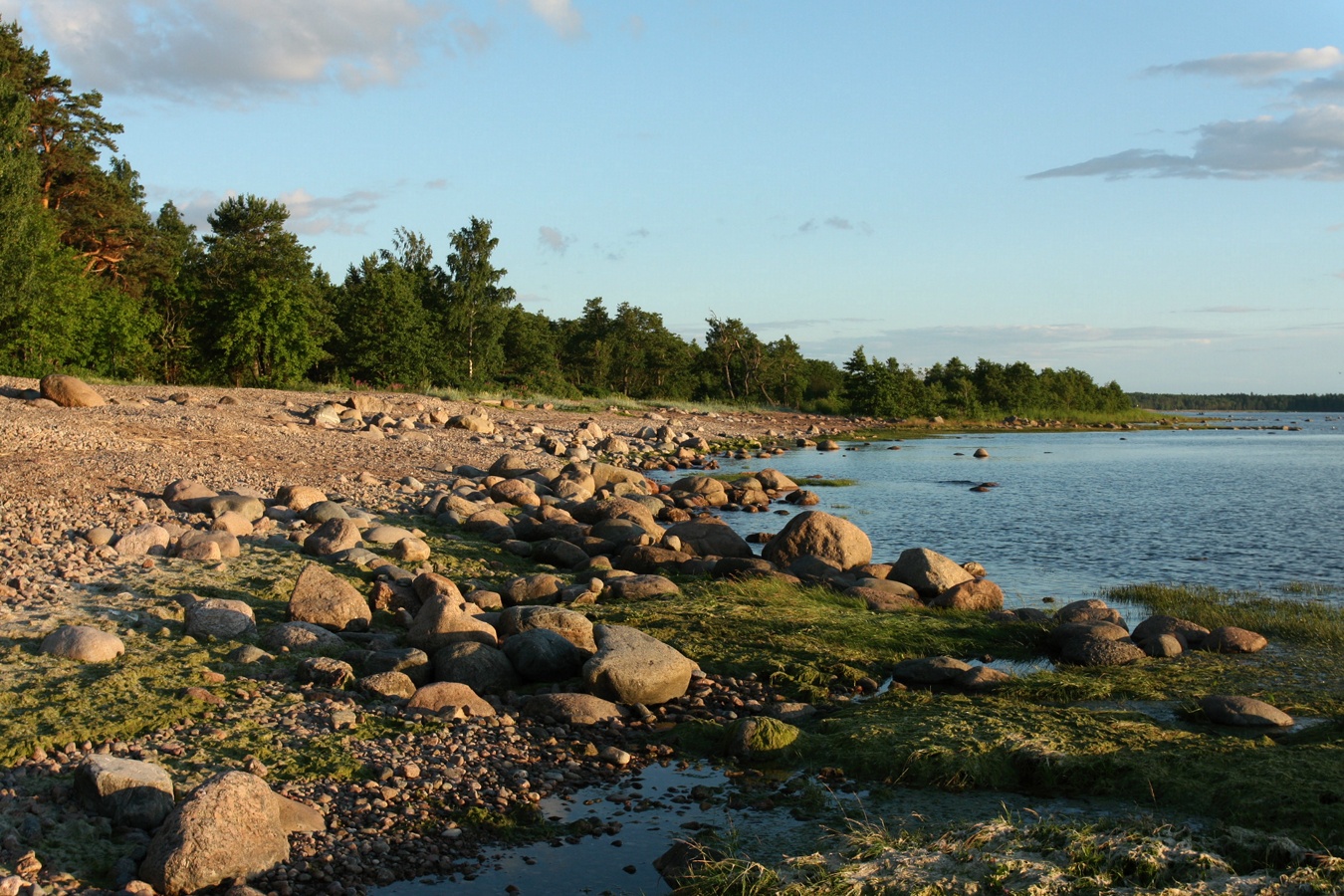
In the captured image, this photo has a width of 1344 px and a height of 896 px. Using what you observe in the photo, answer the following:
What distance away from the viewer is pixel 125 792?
6.35 m

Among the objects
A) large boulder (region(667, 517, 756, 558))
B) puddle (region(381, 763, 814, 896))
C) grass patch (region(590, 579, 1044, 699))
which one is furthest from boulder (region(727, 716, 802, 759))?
large boulder (region(667, 517, 756, 558))

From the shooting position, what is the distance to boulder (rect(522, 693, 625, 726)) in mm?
8984

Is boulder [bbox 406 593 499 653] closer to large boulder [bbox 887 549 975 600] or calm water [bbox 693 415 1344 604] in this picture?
large boulder [bbox 887 549 975 600]

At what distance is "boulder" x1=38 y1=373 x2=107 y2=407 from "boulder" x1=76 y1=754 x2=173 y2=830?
67.7ft

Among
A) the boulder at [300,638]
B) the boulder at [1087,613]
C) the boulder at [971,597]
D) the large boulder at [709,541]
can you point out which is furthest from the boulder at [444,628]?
the boulder at [1087,613]

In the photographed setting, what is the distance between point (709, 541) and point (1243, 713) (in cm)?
1006

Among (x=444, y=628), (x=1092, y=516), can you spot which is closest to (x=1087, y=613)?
(x=444, y=628)

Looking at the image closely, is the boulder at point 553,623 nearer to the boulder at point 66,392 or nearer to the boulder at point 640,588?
the boulder at point 640,588

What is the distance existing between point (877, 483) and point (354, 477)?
21477mm

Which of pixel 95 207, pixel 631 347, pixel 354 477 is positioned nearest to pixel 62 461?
pixel 354 477

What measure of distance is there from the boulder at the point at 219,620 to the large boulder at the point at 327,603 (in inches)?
22.2

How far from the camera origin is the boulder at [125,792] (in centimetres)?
627

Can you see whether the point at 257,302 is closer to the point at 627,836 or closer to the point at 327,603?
the point at 327,603

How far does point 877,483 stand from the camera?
36719 millimetres
